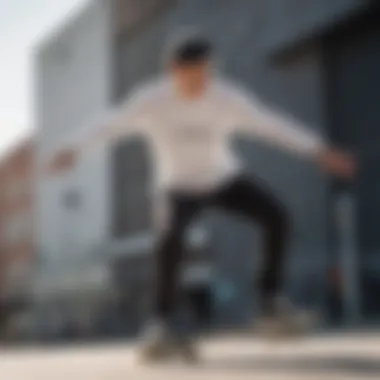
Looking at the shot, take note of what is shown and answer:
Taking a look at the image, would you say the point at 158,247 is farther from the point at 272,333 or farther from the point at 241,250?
the point at 241,250

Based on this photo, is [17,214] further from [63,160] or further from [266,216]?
[266,216]

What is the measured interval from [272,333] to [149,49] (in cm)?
3897

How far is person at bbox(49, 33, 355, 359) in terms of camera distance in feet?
13.3

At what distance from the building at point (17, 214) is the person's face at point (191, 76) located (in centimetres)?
5564

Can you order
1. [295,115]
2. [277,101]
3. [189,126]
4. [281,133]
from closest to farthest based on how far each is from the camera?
[189,126] → [281,133] → [295,115] → [277,101]

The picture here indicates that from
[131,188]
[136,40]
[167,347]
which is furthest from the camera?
[136,40]

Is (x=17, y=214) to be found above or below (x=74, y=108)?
below

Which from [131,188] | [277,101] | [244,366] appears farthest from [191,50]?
[131,188]

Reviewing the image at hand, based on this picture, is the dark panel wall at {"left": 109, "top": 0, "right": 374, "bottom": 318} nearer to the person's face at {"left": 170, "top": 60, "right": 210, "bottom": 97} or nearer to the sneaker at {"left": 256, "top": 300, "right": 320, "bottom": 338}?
the sneaker at {"left": 256, "top": 300, "right": 320, "bottom": 338}

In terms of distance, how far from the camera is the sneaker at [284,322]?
4508 millimetres

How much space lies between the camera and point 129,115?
4.12 metres

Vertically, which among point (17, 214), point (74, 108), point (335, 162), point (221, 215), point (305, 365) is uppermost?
point (74, 108)

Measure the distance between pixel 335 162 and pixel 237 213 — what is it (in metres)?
0.44

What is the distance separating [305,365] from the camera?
3.37 metres
